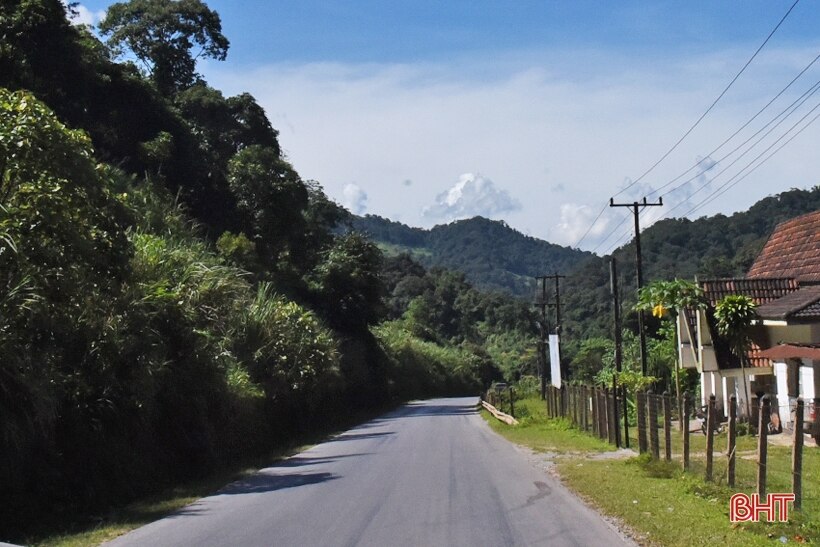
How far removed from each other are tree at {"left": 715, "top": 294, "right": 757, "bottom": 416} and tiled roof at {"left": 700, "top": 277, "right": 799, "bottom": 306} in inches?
61.9

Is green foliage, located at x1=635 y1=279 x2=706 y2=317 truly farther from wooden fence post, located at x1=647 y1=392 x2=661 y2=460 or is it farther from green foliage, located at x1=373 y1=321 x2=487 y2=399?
green foliage, located at x1=373 y1=321 x2=487 y2=399

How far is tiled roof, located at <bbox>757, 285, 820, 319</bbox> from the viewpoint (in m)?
24.8

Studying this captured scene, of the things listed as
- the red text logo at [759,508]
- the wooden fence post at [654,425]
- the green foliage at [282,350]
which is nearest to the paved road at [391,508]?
the red text logo at [759,508]

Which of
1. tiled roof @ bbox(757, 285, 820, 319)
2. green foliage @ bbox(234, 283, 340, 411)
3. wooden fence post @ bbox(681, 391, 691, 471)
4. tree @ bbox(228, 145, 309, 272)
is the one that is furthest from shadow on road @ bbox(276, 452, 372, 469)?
tree @ bbox(228, 145, 309, 272)

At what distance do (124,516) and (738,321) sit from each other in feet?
66.0

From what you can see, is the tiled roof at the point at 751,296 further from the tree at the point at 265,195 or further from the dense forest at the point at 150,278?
the tree at the point at 265,195

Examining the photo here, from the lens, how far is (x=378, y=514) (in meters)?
12.8

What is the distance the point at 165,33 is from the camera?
5088cm

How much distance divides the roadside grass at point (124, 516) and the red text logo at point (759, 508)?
7882mm

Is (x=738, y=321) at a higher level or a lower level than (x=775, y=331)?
higher

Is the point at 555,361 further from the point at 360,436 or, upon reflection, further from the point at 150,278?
the point at 150,278

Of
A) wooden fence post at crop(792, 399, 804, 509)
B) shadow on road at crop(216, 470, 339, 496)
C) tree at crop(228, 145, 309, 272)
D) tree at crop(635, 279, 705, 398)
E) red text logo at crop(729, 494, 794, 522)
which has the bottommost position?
shadow on road at crop(216, 470, 339, 496)

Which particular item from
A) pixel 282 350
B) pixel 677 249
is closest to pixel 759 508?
pixel 282 350

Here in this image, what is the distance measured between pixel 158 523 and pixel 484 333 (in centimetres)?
10866
